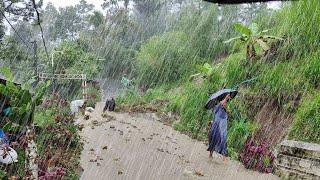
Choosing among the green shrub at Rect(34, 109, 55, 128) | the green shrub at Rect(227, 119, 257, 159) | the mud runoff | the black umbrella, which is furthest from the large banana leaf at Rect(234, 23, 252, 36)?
the green shrub at Rect(34, 109, 55, 128)

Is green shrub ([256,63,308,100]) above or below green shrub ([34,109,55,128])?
above

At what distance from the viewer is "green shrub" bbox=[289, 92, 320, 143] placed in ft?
25.6

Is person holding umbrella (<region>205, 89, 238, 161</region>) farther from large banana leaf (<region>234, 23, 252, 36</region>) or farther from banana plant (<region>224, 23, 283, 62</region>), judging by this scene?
large banana leaf (<region>234, 23, 252, 36</region>)

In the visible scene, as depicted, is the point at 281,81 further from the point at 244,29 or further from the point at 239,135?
the point at 244,29

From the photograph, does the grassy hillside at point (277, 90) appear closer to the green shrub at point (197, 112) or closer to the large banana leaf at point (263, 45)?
the green shrub at point (197, 112)

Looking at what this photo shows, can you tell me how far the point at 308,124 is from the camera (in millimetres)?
8102

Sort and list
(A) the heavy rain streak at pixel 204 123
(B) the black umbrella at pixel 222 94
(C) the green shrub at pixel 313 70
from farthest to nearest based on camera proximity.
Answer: (C) the green shrub at pixel 313 70
(B) the black umbrella at pixel 222 94
(A) the heavy rain streak at pixel 204 123

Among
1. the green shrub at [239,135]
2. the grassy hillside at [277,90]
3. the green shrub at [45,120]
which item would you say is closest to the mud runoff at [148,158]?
the green shrub at [239,135]

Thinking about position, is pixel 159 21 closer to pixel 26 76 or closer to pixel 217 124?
pixel 26 76

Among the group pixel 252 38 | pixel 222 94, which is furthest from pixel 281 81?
pixel 252 38

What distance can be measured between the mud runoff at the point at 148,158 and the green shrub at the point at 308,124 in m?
1.03

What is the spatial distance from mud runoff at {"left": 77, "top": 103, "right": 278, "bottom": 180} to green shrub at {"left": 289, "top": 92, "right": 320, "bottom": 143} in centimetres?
103

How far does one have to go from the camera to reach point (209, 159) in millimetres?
9383

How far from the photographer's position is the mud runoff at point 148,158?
8078 mm
